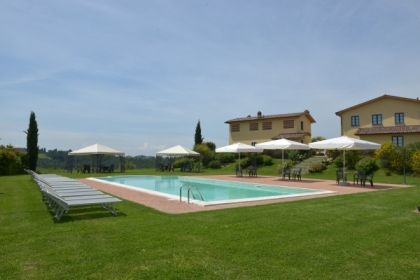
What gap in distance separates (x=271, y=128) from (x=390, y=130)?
12898mm

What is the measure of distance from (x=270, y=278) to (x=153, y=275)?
150 cm

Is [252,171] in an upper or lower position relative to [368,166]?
lower

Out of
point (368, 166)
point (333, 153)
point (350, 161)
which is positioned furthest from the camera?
point (333, 153)

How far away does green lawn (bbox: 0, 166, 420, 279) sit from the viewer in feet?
13.5

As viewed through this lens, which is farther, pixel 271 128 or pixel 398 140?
pixel 271 128

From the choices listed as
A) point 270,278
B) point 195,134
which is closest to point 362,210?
point 270,278

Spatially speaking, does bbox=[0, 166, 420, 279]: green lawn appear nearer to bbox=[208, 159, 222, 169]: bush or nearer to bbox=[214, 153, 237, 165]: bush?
bbox=[208, 159, 222, 169]: bush

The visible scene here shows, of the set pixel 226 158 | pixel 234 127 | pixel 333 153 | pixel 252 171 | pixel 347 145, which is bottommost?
pixel 252 171

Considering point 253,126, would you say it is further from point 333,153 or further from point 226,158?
point 333,153

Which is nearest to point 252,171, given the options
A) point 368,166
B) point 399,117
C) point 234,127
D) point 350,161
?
point 350,161

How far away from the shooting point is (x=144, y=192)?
12586 mm

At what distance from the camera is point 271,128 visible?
Answer: 124 ft

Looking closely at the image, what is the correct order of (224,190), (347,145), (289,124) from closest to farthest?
(347,145) < (224,190) < (289,124)

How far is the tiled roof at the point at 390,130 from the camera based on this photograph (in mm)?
28172
